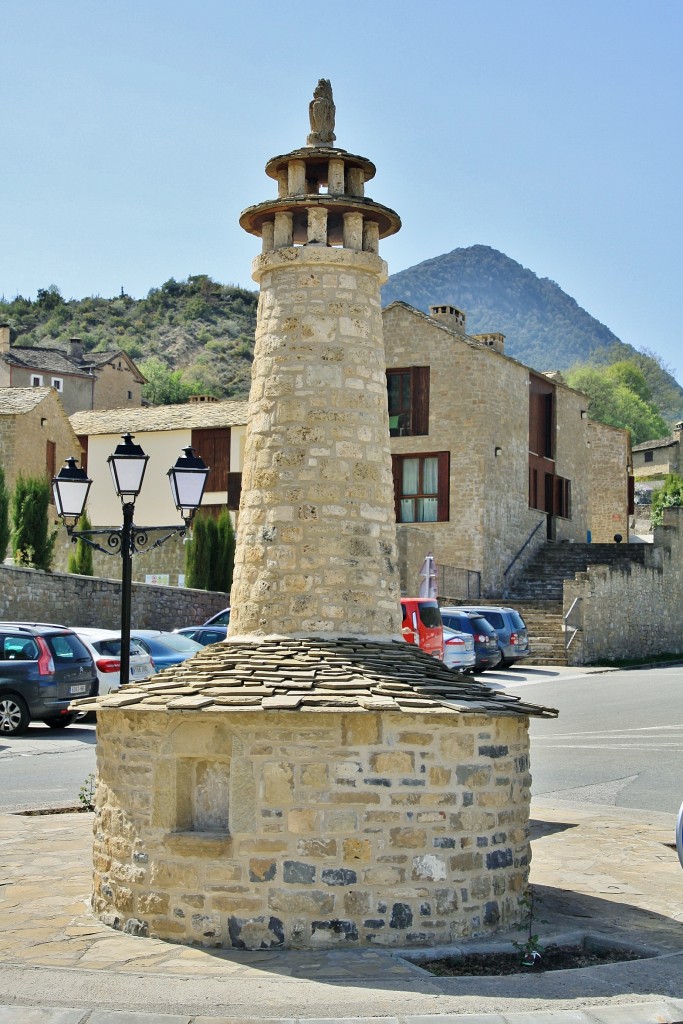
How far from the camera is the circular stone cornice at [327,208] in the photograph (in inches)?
362

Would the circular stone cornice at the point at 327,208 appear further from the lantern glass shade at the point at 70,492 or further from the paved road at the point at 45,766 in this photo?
the paved road at the point at 45,766

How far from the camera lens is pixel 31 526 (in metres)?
34.7

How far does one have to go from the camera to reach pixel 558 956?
776cm

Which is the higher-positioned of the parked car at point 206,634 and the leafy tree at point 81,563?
the leafy tree at point 81,563

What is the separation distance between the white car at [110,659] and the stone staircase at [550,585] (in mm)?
14085

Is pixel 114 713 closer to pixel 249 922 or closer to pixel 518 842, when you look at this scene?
pixel 249 922

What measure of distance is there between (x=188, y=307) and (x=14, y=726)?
93985mm

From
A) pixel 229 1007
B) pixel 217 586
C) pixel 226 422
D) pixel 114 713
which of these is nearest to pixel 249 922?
pixel 229 1007

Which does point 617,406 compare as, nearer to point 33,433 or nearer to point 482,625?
point 33,433

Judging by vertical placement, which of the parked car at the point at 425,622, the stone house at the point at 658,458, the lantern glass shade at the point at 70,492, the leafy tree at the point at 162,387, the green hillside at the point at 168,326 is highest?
the green hillside at the point at 168,326

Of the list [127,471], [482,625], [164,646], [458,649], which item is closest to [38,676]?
[164,646]

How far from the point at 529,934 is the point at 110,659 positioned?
43.7 feet

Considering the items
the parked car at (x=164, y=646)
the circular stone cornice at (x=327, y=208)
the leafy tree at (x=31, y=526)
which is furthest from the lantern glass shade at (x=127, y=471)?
the leafy tree at (x=31, y=526)

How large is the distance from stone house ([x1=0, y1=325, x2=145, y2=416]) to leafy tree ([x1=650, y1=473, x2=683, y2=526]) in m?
29.7
